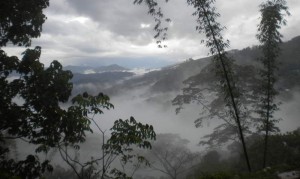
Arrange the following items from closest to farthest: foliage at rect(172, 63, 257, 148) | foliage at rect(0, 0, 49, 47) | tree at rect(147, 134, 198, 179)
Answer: foliage at rect(0, 0, 49, 47), foliage at rect(172, 63, 257, 148), tree at rect(147, 134, 198, 179)

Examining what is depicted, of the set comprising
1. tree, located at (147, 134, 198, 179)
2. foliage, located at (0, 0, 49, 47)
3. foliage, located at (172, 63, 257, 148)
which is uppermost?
foliage, located at (0, 0, 49, 47)

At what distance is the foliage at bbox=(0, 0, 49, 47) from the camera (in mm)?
8785

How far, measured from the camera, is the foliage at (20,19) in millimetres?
8785

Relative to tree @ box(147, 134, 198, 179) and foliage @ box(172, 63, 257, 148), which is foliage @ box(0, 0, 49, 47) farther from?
tree @ box(147, 134, 198, 179)

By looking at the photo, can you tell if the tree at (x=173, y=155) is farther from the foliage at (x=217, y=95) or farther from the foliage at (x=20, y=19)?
the foliage at (x=20, y=19)

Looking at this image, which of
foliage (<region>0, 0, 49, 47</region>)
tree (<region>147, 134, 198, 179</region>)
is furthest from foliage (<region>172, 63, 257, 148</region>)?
foliage (<region>0, 0, 49, 47</region>)

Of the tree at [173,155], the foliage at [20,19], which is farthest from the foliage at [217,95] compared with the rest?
the foliage at [20,19]

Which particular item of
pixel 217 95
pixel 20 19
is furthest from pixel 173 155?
pixel 20 19

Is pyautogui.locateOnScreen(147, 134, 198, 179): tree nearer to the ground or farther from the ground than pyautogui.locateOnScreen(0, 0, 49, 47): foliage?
nearer to the ground

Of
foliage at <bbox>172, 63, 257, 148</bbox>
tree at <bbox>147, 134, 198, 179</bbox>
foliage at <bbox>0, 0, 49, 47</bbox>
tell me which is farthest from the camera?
tree at <bbox>147, 134, 198, 179</bbox>

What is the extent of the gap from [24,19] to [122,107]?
498 ft

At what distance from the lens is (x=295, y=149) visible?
19922mm

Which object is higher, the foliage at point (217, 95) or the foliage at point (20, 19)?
the foliage at point (20, 19)

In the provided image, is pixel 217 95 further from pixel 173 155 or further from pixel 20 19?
pixel 20 19
